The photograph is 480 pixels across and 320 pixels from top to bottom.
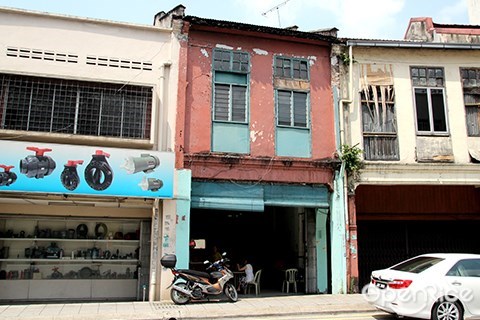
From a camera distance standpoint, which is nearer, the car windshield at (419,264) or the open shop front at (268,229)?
the car windshield at (419,264)

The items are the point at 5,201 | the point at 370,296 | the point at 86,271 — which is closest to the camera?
the point at 370,296

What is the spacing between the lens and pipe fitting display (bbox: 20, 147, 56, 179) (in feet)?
36.9

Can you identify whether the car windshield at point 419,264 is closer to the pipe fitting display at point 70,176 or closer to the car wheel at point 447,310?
the car wheel at point 447,310

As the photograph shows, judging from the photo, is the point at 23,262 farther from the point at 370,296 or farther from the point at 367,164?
the point at 367,164

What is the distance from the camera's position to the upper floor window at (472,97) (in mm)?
14977

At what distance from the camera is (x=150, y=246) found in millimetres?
13227

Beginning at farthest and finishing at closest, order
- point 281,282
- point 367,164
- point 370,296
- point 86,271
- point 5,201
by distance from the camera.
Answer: point 281,282 → point 367,164 → point 86,271 → point 5,201 → point 370,296

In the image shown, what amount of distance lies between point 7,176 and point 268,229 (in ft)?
33.9

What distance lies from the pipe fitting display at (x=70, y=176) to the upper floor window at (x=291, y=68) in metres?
6.65

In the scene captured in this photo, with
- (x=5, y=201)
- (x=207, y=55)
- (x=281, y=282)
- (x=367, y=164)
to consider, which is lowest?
(x=281, y=282)

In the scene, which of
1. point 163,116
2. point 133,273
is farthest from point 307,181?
point 133,273

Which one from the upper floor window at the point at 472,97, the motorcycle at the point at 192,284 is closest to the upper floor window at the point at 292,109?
the motorcycle at the point at 192,284

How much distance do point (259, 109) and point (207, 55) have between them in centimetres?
226

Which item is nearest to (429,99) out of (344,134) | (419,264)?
(344,134)
